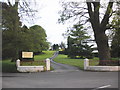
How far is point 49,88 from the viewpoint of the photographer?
885 cm

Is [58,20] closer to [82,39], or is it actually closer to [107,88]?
[107,88]

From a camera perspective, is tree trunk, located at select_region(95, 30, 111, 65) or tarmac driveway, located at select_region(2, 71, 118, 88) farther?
tree trunk, located at select_region(95, 30, 111, 65)

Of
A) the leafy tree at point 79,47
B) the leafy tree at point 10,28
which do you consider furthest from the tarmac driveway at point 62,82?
the leafy tree at point 79,47

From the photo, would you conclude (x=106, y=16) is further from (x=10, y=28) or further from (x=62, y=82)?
(x=62, y=82)

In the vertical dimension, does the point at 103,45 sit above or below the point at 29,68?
above

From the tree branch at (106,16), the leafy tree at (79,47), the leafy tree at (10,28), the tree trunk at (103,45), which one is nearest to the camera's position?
the tree branch at (106,16)

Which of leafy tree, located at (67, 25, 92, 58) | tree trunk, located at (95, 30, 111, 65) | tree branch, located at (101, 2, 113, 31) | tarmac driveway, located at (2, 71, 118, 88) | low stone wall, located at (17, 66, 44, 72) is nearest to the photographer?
tarmac driveway, located at (2, 71, 118, 88)

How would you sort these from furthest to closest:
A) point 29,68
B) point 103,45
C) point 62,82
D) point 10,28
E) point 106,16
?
point 10,28
point 103,45
point 106,16
point 29,68
point 62,82

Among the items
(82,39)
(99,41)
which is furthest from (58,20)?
(82,39)

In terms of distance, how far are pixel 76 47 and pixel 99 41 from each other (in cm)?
2647

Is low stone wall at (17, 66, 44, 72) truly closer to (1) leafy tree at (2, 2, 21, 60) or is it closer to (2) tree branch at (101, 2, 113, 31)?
(1) leafy tree at (2, 2, 21, 60)

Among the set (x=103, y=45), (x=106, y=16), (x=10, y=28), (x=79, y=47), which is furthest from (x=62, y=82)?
(x=79, y=47)

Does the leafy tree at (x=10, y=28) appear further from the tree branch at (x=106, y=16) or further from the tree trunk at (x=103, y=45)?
the tree branch at (x=106, y=16)

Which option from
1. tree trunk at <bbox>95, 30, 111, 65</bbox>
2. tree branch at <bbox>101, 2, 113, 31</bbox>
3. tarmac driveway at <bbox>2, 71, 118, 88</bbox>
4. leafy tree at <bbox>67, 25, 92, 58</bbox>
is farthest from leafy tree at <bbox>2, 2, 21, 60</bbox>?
leafy tree at <bbox>67, 25, 92, 58</bbox>
